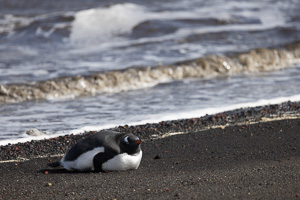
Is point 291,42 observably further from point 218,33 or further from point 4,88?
point 4,88

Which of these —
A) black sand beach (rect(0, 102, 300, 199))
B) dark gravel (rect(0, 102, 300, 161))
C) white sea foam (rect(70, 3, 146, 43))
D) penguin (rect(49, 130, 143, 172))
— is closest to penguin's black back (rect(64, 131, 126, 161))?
penguin (rect(49, 130, 143, 172))

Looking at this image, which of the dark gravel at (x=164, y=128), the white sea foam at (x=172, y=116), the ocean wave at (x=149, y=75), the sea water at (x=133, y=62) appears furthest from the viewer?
the ocean wave at (x=149, y=75)

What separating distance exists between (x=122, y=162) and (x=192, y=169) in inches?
25.6

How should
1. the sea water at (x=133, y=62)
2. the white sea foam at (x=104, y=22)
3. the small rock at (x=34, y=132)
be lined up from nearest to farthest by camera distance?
the small rock at (x=34, y=132) → the sea water at (x=133, y=62) → the white sea foam at (x=104, y=22)

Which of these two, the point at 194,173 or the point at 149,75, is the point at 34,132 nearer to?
the point at 194,173

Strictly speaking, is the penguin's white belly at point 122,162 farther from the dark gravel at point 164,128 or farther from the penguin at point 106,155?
the dark gravel at point 164,128

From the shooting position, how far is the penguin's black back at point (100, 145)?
5.45 m

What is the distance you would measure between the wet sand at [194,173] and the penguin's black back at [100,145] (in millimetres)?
188

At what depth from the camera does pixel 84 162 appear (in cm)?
547

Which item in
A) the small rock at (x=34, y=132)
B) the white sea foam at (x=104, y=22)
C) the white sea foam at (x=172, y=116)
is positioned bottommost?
the white sea foam at (x=104, y=22)

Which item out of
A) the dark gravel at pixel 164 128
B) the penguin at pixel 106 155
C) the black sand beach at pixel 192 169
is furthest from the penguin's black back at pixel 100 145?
the dark gravel at pixel 164 128

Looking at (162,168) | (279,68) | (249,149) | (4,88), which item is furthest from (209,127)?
(279,68)

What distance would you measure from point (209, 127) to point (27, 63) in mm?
6456

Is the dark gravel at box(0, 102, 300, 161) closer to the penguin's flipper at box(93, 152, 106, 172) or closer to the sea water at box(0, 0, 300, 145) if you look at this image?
the sea water at box(0, 0, 300, 145)
